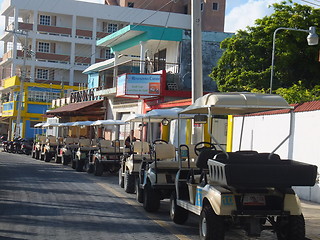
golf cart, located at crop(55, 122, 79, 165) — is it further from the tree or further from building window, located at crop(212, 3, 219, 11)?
building window, located at crop(212, 3, 219, 11)

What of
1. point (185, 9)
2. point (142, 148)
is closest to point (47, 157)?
point (142, 148)

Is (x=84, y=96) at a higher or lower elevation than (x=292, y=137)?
higher

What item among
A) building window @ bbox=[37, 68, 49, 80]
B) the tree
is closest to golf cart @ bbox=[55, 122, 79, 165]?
the tree

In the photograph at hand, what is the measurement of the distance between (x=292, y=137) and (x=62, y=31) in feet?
191

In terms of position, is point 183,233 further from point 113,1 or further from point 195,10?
point 113,1

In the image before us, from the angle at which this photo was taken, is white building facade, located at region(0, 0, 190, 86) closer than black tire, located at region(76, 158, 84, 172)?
No

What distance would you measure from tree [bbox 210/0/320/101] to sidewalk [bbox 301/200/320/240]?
15762mm

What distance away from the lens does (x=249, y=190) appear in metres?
8.38

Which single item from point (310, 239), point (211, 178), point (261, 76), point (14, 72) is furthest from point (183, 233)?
point (14, 72)

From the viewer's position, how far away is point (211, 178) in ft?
28.6

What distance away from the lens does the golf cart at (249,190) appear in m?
8.02

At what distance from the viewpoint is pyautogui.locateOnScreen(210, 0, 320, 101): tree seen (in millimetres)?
29734

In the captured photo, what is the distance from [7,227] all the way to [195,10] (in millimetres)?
10839

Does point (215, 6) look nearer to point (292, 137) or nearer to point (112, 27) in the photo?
point (112, 27)
